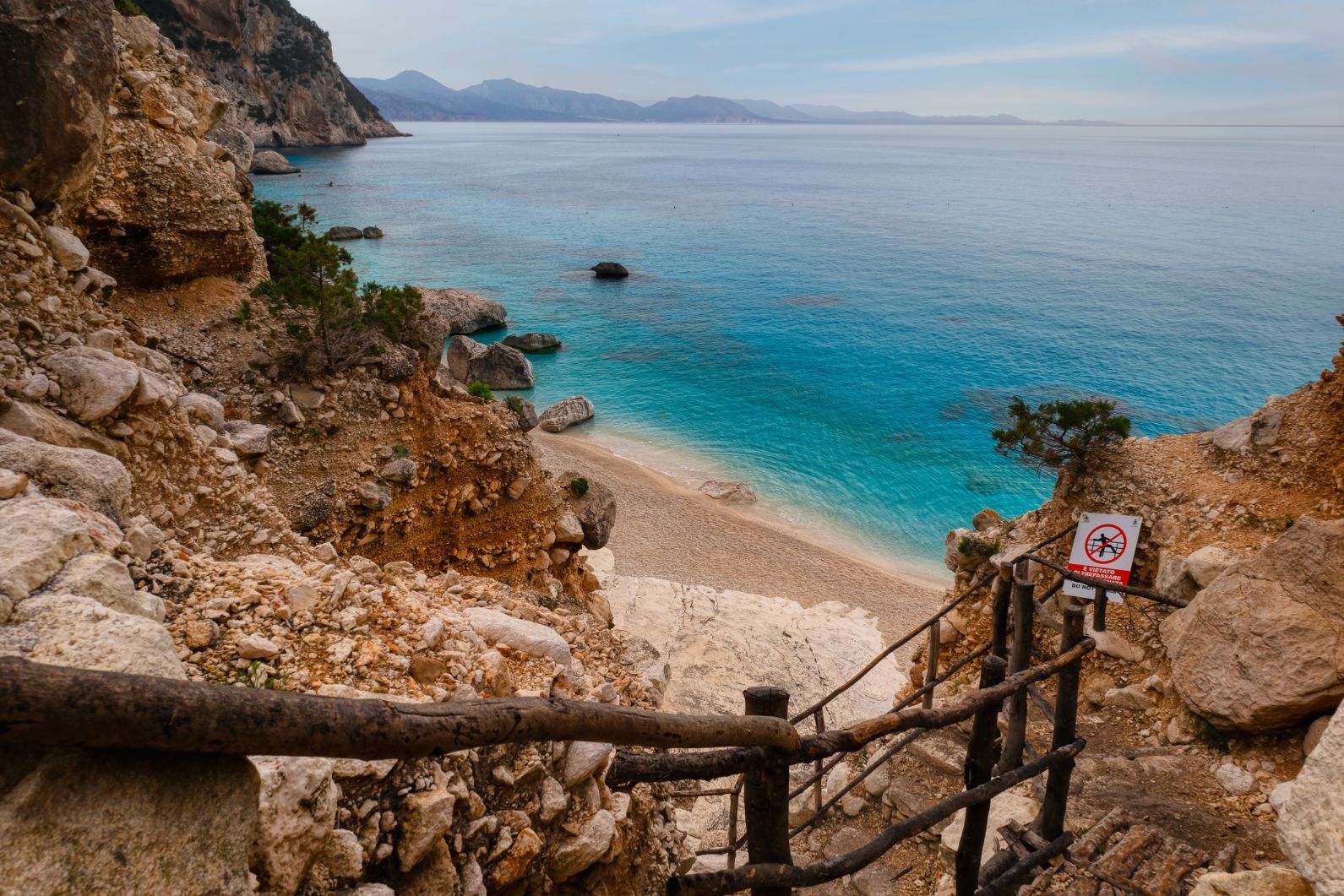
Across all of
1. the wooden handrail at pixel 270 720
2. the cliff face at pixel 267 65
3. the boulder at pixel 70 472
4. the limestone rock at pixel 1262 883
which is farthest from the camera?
the cliff face at pixel 267 65

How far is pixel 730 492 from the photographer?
3005 cm

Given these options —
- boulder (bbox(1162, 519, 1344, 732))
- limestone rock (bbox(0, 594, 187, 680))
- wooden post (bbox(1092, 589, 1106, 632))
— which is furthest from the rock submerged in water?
limestone rock (bbox(0, 594, 187, 680))

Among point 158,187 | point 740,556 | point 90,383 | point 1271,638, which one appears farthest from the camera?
point 740,556

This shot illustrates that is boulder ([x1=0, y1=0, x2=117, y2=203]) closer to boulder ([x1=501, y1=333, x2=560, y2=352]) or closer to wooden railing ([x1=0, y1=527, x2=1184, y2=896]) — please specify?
wooden railing ([x1=0, y1=527, x2=1184, y2=896])

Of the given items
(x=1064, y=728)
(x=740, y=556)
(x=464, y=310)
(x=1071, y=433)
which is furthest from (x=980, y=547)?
(x=464, y=310)

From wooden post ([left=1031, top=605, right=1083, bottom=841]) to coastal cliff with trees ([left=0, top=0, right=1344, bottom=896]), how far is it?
417 millimetres

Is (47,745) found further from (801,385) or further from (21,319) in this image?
(801,385)

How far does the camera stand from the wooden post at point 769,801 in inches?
135

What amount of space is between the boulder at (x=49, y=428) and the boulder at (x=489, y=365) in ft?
109

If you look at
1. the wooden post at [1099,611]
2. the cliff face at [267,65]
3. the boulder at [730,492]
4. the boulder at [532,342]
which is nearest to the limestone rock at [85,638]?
the wooden post at [1099,611]

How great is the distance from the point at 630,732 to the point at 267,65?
512 feet

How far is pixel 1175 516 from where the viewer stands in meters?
11.6

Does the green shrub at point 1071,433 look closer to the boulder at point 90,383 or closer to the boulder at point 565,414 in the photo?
the boulder at point 90,383

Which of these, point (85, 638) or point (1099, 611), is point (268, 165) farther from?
point (85, 638)
